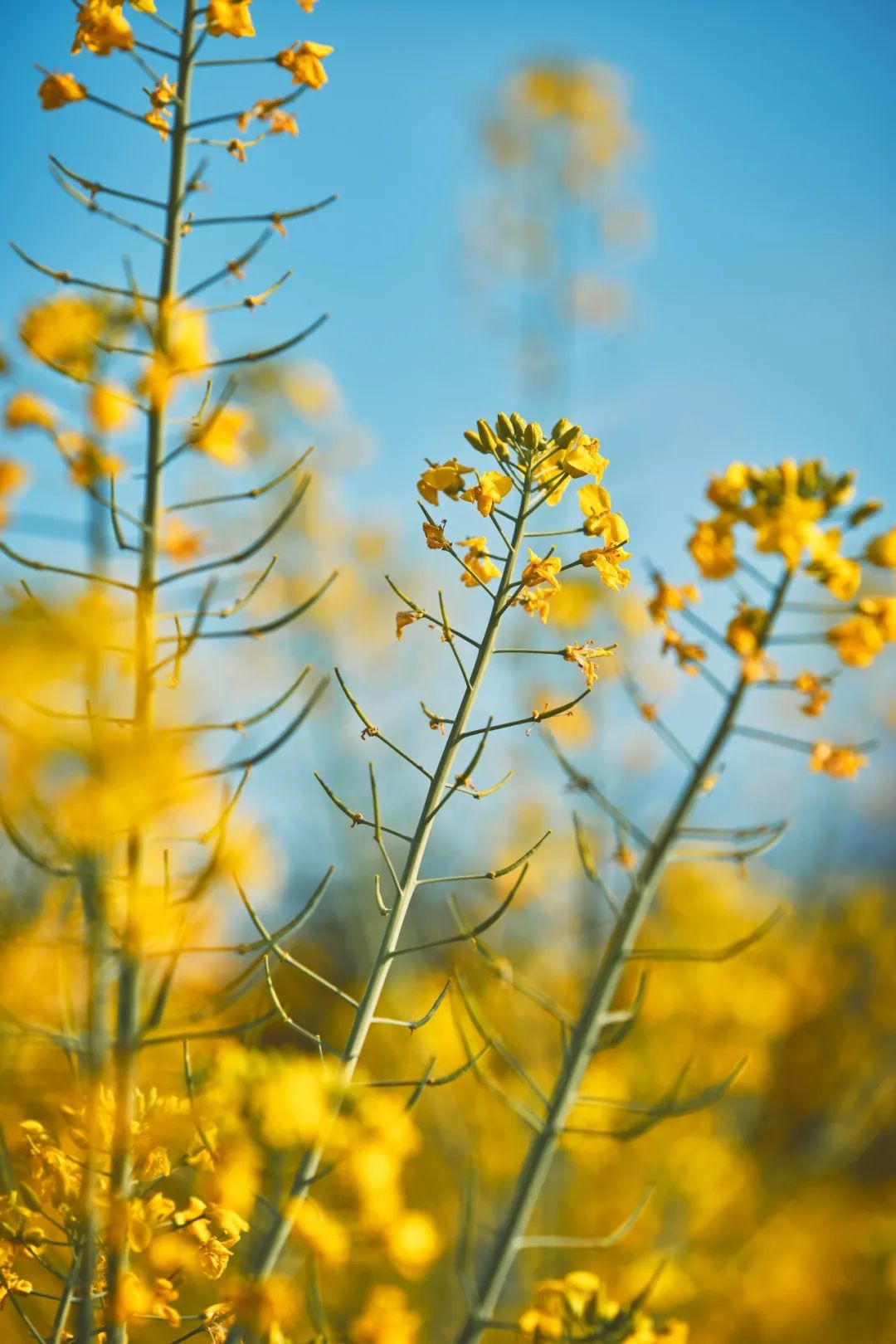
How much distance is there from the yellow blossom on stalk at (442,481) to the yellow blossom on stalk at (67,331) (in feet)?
1.52

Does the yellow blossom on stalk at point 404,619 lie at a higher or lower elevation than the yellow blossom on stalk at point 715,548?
lower

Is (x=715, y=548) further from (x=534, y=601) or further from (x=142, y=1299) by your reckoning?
(x=142, y=1299)

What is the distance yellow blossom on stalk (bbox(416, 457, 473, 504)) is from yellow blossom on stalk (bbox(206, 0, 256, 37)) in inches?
22.6

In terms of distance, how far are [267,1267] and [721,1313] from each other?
4.40 m

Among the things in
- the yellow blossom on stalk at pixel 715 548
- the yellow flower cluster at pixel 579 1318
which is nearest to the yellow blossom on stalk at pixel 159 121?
the yellow blossom on stalk at pixel 715 548

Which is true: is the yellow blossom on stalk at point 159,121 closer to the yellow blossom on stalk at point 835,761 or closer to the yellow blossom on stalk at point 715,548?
the yellow blossom on stalk at point 715,548

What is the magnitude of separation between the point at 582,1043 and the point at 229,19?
4.84ft

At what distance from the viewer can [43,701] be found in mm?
→ 967

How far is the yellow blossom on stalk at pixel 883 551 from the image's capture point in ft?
5.16

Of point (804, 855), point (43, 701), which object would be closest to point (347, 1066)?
point (43, 701)

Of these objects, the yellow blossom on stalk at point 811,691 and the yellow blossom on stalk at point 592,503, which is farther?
the yellow blossom on stalk at point 811,691

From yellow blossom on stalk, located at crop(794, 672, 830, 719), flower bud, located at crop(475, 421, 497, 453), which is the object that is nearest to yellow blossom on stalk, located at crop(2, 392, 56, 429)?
flower bud, located at crop(475, 421, 497, 453)

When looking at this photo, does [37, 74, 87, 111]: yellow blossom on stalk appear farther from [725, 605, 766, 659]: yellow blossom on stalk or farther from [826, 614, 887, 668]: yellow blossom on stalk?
[826, 614, 887, 668]: yellow blossom on stalk

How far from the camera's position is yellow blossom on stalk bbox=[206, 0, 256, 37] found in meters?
1.07
